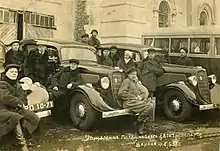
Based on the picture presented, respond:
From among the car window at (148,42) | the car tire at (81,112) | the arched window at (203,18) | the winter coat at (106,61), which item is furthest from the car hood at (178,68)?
the car tire at (81,112)

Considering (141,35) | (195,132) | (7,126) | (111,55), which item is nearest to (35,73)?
(7,126)

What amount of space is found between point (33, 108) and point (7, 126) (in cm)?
21

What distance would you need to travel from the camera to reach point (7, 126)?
2.52 meters

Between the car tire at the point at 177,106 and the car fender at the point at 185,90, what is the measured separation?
3 centimetres

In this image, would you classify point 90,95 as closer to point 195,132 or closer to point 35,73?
point 35,73

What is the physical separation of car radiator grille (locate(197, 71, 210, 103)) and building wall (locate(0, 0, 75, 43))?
1.29m

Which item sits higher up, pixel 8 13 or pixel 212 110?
pixel 8 13

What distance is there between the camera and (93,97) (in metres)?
2.92

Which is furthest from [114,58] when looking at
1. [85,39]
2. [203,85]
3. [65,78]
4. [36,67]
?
[203,85]

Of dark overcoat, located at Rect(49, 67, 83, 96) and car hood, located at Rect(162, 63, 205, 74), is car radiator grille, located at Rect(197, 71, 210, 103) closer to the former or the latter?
car hood, located at Rect(162, 63, 205, 74)

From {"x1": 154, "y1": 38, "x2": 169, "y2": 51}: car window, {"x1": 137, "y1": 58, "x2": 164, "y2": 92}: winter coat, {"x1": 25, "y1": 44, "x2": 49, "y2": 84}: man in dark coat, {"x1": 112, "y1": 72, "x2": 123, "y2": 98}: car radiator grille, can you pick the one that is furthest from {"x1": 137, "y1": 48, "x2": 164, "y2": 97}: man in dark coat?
{"x1": 25, "y1": 44, "x2": 49, "y2": 84}: man in dark coat

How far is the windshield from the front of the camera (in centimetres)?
291

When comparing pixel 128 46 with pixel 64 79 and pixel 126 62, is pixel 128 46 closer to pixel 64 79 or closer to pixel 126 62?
pixel 126 62

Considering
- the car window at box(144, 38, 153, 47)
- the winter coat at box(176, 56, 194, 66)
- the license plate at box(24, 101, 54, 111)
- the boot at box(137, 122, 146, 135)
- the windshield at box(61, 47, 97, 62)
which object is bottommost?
the boot at box(137, 122, 146, 135)
